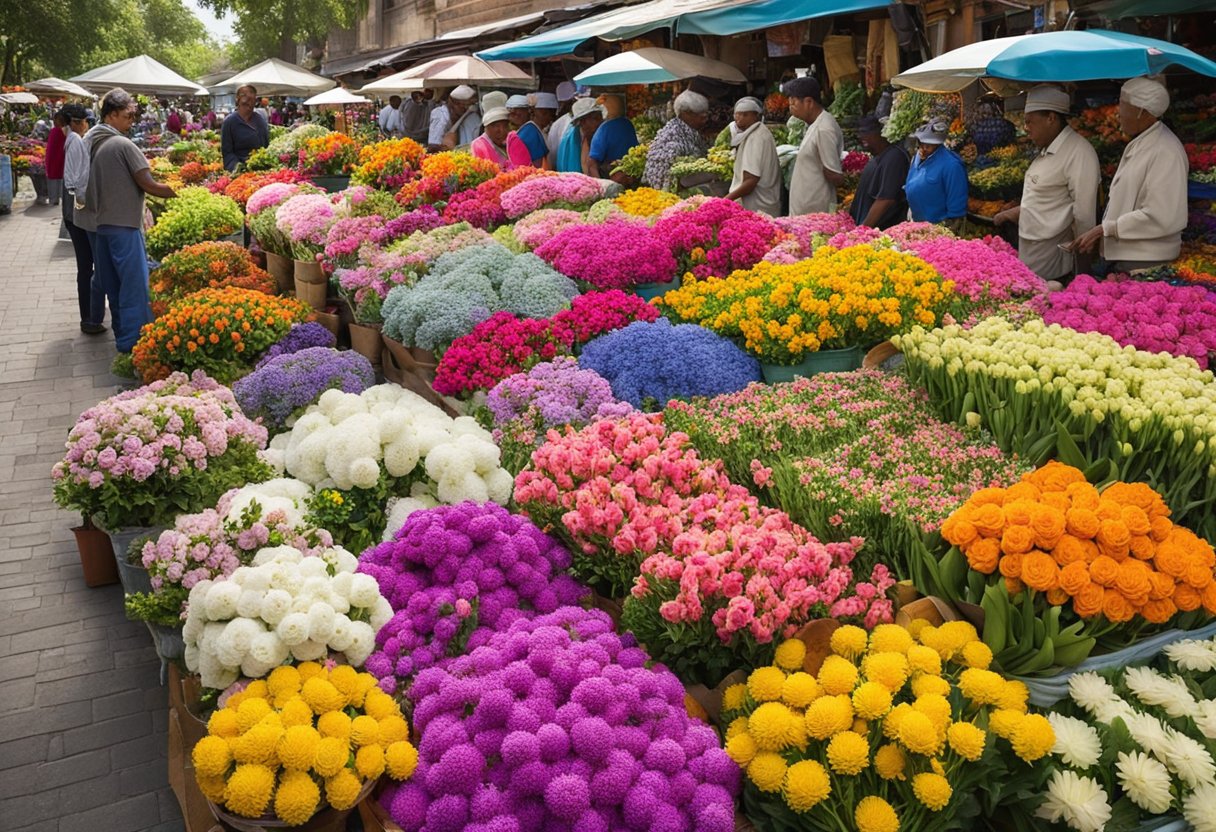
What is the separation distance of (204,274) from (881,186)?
5710mm

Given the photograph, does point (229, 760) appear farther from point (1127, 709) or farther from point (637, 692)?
point (1127, 709)

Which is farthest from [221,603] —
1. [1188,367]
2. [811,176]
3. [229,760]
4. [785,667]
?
[811,176]

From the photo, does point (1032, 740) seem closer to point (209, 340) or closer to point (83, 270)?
point (209, 340)

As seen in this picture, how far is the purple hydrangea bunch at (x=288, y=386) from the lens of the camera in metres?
5.04

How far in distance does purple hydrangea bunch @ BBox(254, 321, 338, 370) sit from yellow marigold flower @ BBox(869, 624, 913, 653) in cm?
451

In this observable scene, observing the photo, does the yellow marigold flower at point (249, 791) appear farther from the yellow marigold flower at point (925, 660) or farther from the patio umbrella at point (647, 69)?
the patio umbrella at point (647, 69)

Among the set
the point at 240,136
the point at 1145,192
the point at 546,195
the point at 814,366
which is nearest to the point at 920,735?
the point at 814,366

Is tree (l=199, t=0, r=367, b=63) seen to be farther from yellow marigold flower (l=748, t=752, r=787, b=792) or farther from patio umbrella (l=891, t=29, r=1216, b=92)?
yellow marigold flower (l=748, t=752, r=787, b=792)

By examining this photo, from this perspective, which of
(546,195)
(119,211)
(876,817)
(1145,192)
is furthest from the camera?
(119,211)

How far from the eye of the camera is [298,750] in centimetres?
239

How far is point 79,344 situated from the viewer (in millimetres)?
9930

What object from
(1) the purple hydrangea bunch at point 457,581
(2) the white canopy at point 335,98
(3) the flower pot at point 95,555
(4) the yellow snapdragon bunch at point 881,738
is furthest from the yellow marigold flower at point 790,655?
(2) the white canopy at point 335,98

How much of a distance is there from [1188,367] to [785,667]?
7.51 ft

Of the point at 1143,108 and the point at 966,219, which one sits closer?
the point at 1143,108
